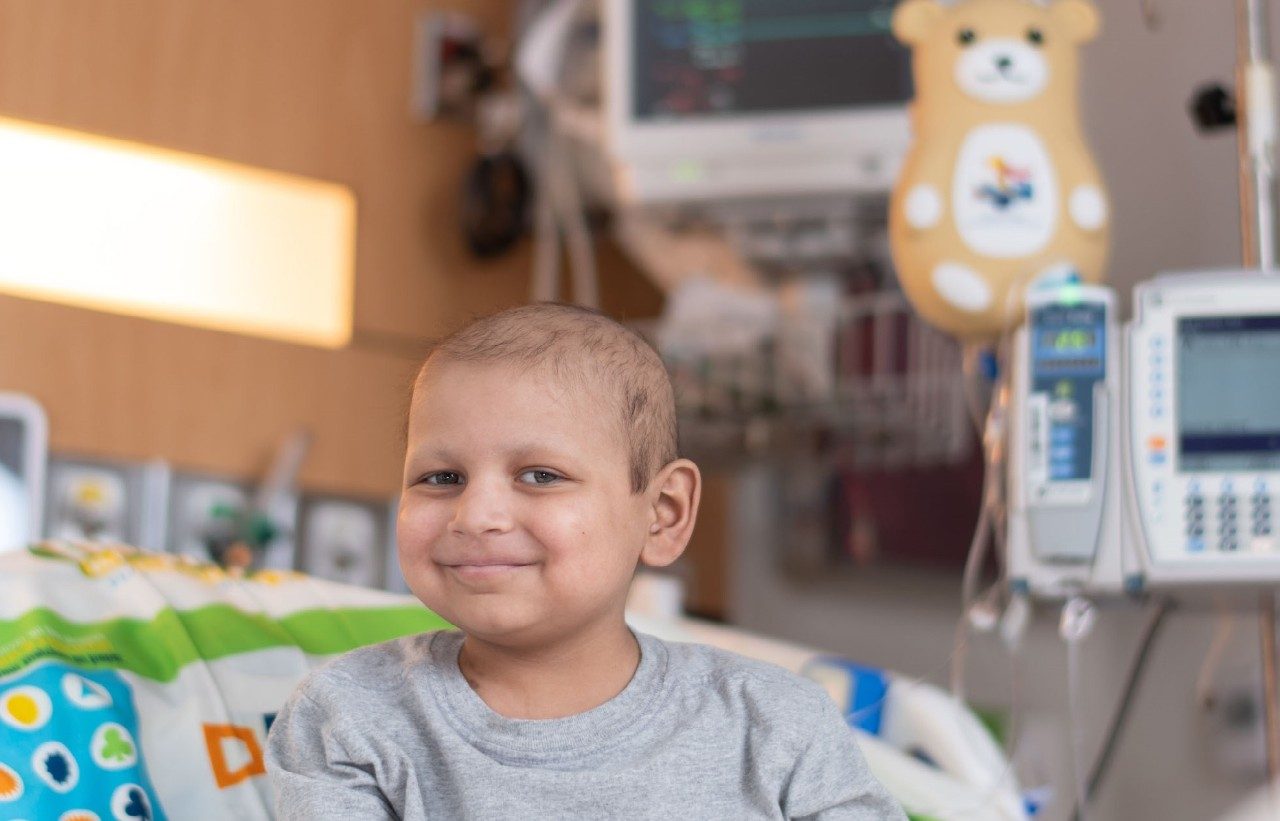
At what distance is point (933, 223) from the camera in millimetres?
1752

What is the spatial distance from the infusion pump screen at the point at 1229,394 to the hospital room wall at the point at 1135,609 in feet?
1.58

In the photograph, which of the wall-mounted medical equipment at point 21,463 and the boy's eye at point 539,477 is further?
the wall-mounted medical equipment at point 21,463

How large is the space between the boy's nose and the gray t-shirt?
123mm

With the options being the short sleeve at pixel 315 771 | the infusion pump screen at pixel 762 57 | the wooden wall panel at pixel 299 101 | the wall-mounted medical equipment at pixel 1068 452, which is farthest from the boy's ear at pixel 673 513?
the wooden wall panel at pixel 299 101

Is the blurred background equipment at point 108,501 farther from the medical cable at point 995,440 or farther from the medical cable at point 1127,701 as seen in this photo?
the medical cable at point 1127,701

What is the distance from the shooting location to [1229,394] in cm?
164

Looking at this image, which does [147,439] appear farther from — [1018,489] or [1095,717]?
[1095,717]

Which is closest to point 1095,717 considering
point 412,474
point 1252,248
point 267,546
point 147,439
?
point 1252,248

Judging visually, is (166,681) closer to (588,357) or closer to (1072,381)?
Result: (588,357)

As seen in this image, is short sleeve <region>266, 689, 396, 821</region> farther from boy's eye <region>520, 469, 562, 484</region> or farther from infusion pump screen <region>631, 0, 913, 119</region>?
infusion pump screen <region>631, 0, 913, 119</region>

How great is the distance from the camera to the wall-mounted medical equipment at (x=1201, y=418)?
1.61 metres

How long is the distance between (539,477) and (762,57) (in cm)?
146

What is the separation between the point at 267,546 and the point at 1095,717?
3.96 feet

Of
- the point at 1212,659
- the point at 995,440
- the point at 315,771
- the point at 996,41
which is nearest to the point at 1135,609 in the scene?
the point at 1212,659
